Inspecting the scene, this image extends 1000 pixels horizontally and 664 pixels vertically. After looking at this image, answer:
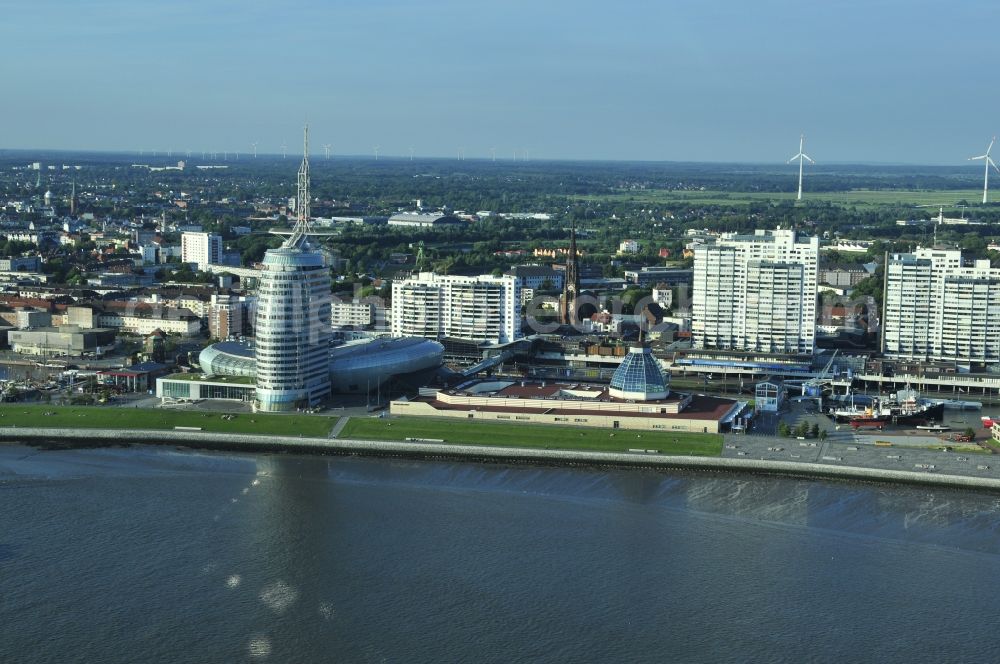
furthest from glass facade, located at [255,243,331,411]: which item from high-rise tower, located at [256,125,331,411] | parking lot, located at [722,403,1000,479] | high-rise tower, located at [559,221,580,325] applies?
high-rise tower, located at [559,221,580,325]

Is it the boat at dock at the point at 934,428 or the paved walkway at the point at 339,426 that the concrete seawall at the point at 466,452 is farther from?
the boat at dock at the point at 934,428

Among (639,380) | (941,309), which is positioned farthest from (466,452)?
(941,309)

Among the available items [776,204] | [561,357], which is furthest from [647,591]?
[776,204]

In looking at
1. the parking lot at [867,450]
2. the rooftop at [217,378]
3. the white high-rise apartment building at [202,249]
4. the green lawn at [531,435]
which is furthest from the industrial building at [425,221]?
the parking lot at [867,450]

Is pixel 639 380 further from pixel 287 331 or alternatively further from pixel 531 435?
pixel 287 331

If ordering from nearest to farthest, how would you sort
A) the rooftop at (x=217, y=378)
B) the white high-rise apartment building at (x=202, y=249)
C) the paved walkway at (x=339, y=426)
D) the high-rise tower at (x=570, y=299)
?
1. the paved walkway at (x=339, y=426)
2. the rooftop at (x=217, y=378)
3. the high-rise tower at (x=570, y=299)
4. the white high-rise apartment building at (x=202, y=249)

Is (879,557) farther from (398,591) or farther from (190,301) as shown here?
(190,301)

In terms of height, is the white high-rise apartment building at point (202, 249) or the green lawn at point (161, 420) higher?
the white high-rise apartment building at point (202, 249)
